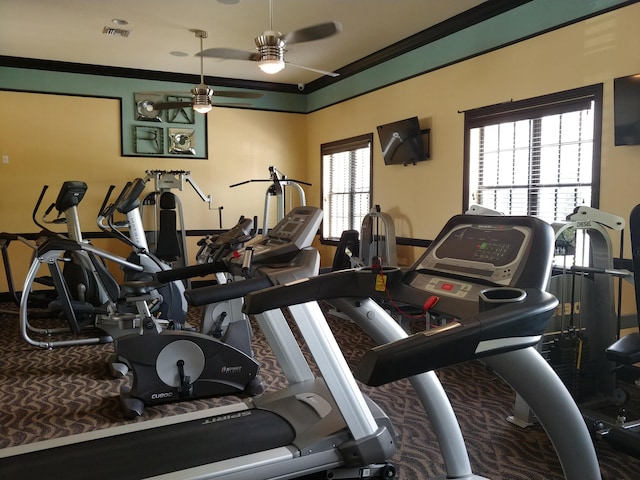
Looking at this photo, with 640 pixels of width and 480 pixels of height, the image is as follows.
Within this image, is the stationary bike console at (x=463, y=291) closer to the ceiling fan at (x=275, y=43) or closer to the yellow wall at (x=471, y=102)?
the ceiling fan at (x=275, y=43)

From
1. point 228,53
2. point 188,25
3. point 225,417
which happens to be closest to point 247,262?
point 225,417

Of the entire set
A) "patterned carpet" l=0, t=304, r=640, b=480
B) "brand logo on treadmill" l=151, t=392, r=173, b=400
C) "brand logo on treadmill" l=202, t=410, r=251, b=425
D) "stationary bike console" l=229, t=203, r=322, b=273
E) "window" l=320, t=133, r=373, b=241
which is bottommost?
"patterned carpet" l=0, t=304, r=640, b=480

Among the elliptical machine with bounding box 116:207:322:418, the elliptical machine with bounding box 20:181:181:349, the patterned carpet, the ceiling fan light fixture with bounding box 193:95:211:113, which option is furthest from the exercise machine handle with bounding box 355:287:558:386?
the ceiling fan light fixture with bounding box 193:95:211:113

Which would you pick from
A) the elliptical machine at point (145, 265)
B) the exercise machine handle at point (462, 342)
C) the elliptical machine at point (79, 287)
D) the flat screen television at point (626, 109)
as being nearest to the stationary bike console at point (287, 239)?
the elliptical machine at point (79, 287)

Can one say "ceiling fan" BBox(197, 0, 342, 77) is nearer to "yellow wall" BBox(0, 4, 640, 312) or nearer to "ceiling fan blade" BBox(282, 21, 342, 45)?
"ceiling fan blade" BBox(282, 21, 342, 45)

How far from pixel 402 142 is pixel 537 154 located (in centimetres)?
157

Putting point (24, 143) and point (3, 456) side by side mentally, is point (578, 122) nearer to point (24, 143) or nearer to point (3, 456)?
point (3, 456)

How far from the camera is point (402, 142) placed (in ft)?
18.0

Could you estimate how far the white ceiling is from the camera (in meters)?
4.61

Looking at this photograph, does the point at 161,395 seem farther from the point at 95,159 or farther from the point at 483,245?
the point at 95,159

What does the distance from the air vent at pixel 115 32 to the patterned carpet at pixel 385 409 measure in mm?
3159

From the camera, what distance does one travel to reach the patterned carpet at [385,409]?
250cm

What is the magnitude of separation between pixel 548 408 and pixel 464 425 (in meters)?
1.82

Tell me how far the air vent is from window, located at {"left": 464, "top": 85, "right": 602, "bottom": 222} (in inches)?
139
